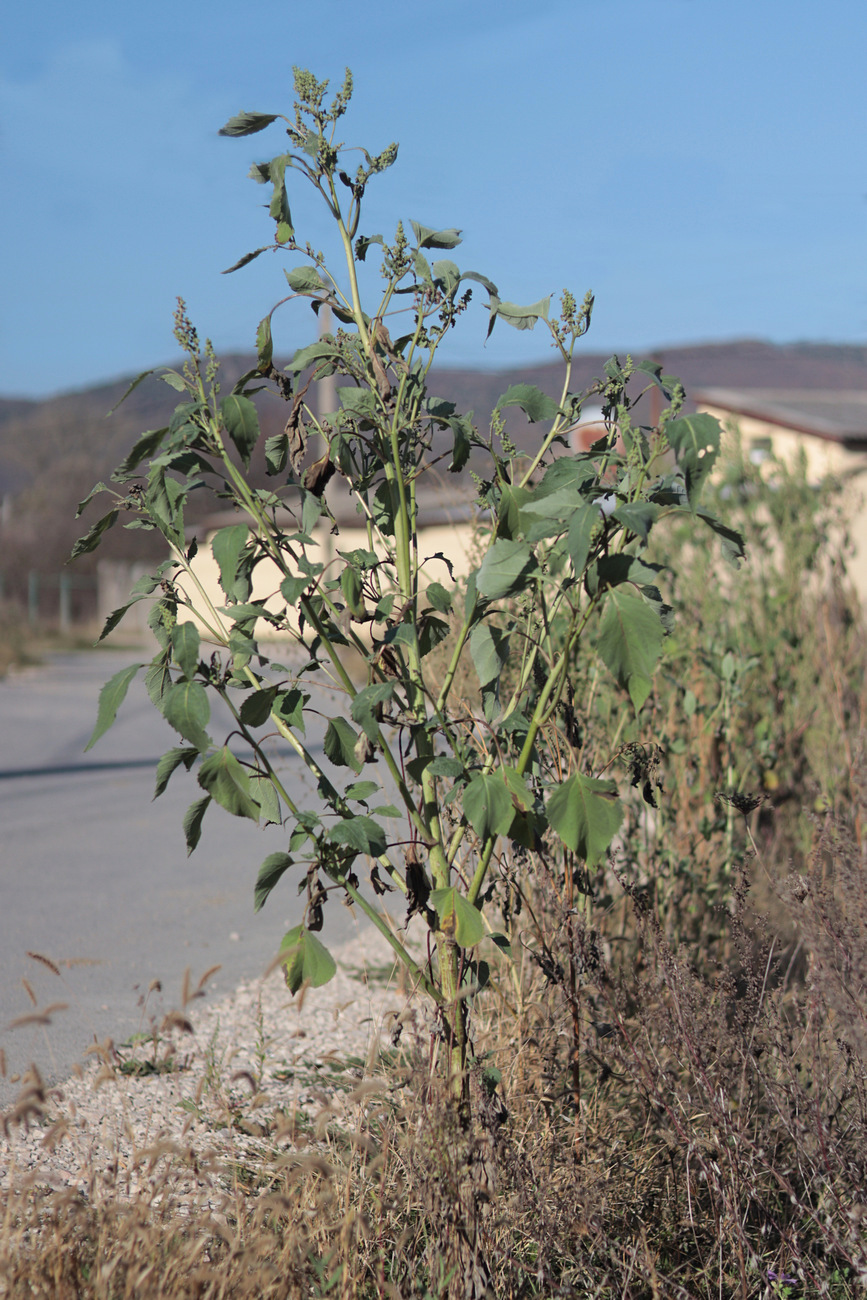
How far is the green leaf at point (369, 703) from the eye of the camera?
1864 mm

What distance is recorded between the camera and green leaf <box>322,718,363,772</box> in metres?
2.02

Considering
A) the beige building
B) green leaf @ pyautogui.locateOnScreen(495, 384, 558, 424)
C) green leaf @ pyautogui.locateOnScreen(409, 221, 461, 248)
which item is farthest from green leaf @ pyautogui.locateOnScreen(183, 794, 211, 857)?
the beige building

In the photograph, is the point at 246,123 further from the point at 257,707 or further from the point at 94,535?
the point at 257,707

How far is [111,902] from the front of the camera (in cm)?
569

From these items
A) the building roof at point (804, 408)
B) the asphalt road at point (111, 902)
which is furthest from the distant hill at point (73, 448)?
the asphalt road at point (111, 902)

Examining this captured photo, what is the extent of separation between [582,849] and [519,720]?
0.83 feet

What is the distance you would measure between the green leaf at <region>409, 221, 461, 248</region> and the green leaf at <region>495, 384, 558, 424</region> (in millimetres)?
283

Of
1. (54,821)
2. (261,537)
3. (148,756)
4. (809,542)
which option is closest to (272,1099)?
(261,537)

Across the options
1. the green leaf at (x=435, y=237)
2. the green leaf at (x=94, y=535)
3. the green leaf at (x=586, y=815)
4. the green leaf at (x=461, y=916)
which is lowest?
the green leaf at (x=461, y=916)

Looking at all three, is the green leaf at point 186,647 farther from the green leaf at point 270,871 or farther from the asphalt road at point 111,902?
the asphalt road at point 111,902

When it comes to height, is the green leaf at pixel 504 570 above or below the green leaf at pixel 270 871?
above

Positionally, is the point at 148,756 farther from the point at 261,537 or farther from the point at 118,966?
the point at 261,537

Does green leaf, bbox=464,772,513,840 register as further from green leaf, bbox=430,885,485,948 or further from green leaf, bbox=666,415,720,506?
green leaf, bbox=666,415,720,506

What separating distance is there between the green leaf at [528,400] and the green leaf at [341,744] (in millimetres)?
644
